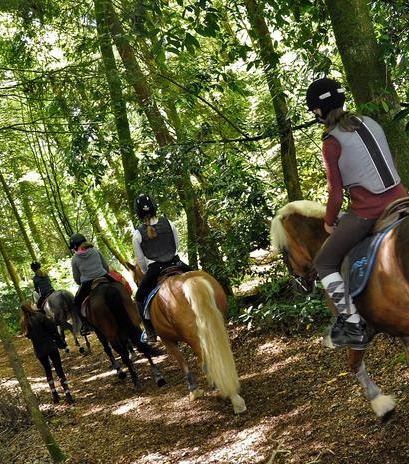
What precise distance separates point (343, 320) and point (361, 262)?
59 centimetres

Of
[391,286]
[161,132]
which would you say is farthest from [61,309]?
[391,286]

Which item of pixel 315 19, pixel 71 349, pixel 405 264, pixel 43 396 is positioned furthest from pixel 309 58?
pixel 71 349

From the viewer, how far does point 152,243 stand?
7.13 meters

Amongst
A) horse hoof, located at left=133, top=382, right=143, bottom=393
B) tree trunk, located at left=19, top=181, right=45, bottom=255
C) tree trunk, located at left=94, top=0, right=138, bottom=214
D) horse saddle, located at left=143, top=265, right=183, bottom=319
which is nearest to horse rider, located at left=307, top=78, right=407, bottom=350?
horse saddle, located at left=143, top=265, right=183, bottom=319

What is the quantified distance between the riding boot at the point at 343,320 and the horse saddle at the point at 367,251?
0.31ft

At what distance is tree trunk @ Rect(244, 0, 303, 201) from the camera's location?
22.7 ft

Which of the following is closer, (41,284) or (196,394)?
(196,394)

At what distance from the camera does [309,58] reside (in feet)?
20.2

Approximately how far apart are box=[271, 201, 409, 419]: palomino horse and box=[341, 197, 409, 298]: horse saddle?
4cm

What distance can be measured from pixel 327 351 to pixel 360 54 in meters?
3.79

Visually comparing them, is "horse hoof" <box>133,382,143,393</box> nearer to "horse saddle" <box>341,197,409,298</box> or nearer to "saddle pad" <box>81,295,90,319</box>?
"saddle pad" <box>81,295,90,319</box>

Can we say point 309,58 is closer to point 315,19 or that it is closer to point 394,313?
point 315,19

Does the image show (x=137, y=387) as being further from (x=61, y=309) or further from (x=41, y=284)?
(x=41, y=284)

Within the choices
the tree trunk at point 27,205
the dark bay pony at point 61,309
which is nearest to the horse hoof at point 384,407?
the dark bay pony at point 61,309
